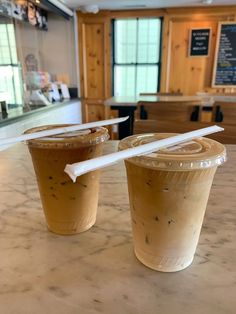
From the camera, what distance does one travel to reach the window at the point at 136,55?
13.9ft

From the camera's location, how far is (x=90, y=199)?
0.54m

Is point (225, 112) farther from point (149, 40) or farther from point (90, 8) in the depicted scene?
point (90, 8)

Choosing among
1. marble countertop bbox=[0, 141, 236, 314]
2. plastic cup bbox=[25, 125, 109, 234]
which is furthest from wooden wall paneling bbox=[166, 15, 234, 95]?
plastic cup bbox=[25, 125, 109, 234]

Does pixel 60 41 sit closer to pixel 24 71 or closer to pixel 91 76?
pixel 91 76

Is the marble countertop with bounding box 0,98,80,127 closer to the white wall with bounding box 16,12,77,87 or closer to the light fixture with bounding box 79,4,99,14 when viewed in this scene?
the white wall with bounding box 16,12,77,87

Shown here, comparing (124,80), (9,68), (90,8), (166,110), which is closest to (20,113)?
(9,68)

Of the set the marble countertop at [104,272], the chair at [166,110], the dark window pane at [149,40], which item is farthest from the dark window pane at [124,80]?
the marble countertop at [104,272]

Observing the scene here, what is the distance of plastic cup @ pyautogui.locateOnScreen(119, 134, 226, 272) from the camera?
0.37 metres

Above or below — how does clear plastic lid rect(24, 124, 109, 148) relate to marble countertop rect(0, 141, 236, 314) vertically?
above

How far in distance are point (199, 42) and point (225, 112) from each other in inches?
96.6

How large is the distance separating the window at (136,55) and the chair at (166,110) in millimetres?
2413

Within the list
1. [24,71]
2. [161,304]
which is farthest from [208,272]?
[24,71]

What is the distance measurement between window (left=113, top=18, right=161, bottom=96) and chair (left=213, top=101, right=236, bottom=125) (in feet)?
7.95

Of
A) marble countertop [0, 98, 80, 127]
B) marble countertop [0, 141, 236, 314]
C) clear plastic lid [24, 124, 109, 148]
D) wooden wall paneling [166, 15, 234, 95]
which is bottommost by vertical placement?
marble countertop [0, 98, 80, 127]
